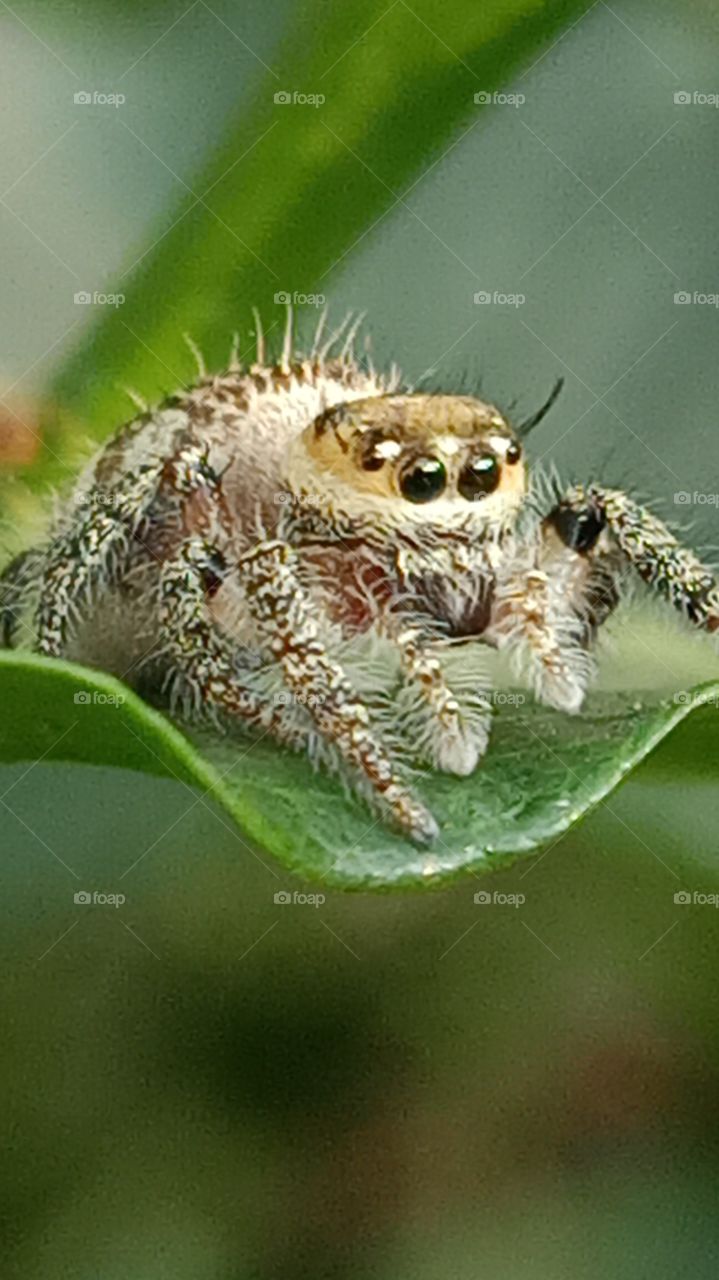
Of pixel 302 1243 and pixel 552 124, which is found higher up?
pixel 552 124

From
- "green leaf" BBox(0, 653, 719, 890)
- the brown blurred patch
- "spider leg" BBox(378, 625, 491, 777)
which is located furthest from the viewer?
the brown blurred patch

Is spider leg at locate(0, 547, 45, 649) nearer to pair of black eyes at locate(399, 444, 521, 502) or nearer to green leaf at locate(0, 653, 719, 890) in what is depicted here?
green leaf at locate(0, 653, 719, 890)

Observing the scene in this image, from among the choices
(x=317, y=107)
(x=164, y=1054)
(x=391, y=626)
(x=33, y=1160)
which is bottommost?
(x=33, y=1160)

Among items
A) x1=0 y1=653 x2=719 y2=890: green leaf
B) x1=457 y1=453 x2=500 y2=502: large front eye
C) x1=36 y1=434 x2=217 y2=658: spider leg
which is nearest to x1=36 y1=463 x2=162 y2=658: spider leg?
x1=36 y1=434 x2=217 y2=658: spider leg

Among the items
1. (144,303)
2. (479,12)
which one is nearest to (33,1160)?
(144,303)

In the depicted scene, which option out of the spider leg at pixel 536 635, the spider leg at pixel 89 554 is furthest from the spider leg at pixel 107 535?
the spider leg at pixel 536 635

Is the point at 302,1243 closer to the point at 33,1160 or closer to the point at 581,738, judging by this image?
the point at 33,1160

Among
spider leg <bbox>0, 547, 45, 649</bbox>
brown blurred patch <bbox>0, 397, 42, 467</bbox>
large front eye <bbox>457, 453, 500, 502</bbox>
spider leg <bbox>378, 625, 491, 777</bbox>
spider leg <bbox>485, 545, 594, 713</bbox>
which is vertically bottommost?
spider leg <bbox>0, 547, 45, 649</bbox>
